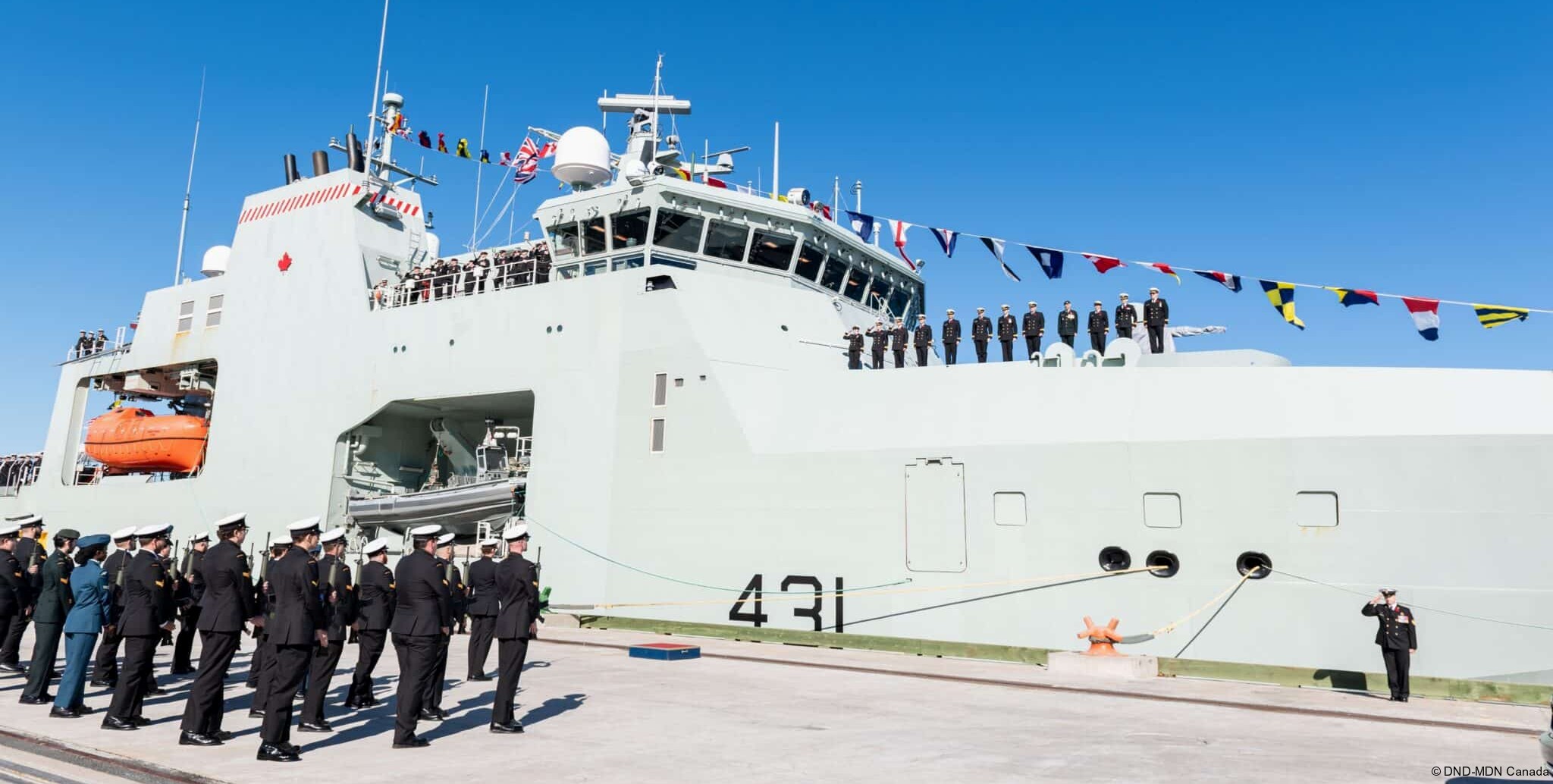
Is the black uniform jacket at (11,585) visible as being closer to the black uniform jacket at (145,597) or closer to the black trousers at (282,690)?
the black uniform jacket at (145,597)

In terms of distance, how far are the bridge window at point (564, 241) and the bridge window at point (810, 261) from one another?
144 inches

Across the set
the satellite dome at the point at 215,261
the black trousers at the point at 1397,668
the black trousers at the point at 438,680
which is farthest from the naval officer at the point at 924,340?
the satellite dome at the point at 215,261

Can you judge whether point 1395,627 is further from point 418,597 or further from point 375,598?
point 375,598

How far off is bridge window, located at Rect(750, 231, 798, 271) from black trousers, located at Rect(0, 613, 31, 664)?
1001cm

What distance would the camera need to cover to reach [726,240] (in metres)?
14.9

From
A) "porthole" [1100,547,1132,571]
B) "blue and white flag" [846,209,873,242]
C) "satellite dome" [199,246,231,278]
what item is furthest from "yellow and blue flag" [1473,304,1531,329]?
"satellite dome" [199,246,231,278]

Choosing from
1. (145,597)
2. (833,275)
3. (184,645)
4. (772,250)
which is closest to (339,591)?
(145,597)

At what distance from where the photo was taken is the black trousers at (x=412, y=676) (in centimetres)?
601

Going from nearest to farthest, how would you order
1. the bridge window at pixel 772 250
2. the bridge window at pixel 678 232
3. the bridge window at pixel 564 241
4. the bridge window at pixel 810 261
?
1. the bridge window at pixel 678 232
2. the bridge window at pixel 772 250
3. the bridge window at pixel 810 261
4. the bridge window at pixel 564 241

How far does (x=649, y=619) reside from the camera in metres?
12.9

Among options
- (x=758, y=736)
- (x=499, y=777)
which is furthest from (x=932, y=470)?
(x=499, y=777)

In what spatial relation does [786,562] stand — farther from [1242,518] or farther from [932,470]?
[1242,518]

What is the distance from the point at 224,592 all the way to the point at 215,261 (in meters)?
22.1

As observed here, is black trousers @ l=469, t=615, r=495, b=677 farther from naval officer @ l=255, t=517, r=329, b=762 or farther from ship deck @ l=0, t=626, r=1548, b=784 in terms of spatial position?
naval officer @ l=255, t=517, r=329, b=762
